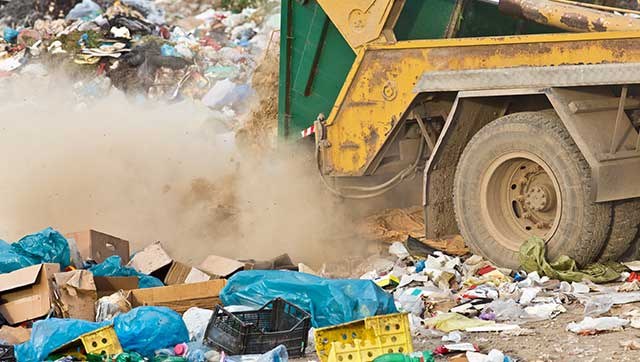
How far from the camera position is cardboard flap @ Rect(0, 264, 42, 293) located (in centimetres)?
593

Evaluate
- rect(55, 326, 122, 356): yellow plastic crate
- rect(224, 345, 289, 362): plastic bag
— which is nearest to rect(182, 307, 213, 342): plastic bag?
rect(224, 345, 289, 362): plastic bag

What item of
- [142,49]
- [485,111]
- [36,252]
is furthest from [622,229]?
[142,49]

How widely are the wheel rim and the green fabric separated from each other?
0.37 ft

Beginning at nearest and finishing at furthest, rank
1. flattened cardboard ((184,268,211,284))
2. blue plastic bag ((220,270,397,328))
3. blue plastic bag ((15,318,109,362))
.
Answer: blue plastic bag ((15,318,109,362)), blue plastic bag ((220,270,397,328)), flattened cardboard ((184,268,211,284))

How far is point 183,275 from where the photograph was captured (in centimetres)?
697

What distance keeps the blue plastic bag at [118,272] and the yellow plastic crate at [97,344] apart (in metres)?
1.62

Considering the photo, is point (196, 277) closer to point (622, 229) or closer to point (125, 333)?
point (125, 333)

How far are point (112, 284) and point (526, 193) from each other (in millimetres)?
2419

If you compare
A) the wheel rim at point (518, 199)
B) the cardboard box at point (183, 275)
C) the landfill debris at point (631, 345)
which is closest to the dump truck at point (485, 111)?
the wheel rim at point (518, 199)

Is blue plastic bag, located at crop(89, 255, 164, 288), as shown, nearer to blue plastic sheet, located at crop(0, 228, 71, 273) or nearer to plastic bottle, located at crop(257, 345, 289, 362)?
blue plastic sheet, located at crop(0, 228, 71, 273)

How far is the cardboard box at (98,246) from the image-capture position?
288 inches

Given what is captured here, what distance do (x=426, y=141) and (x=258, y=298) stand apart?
2049 millimetres

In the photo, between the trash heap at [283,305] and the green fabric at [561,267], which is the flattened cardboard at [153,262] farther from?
the green fabric at [561,267]

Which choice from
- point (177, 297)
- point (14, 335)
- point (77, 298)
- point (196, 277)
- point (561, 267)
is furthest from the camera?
point (196, 277)
